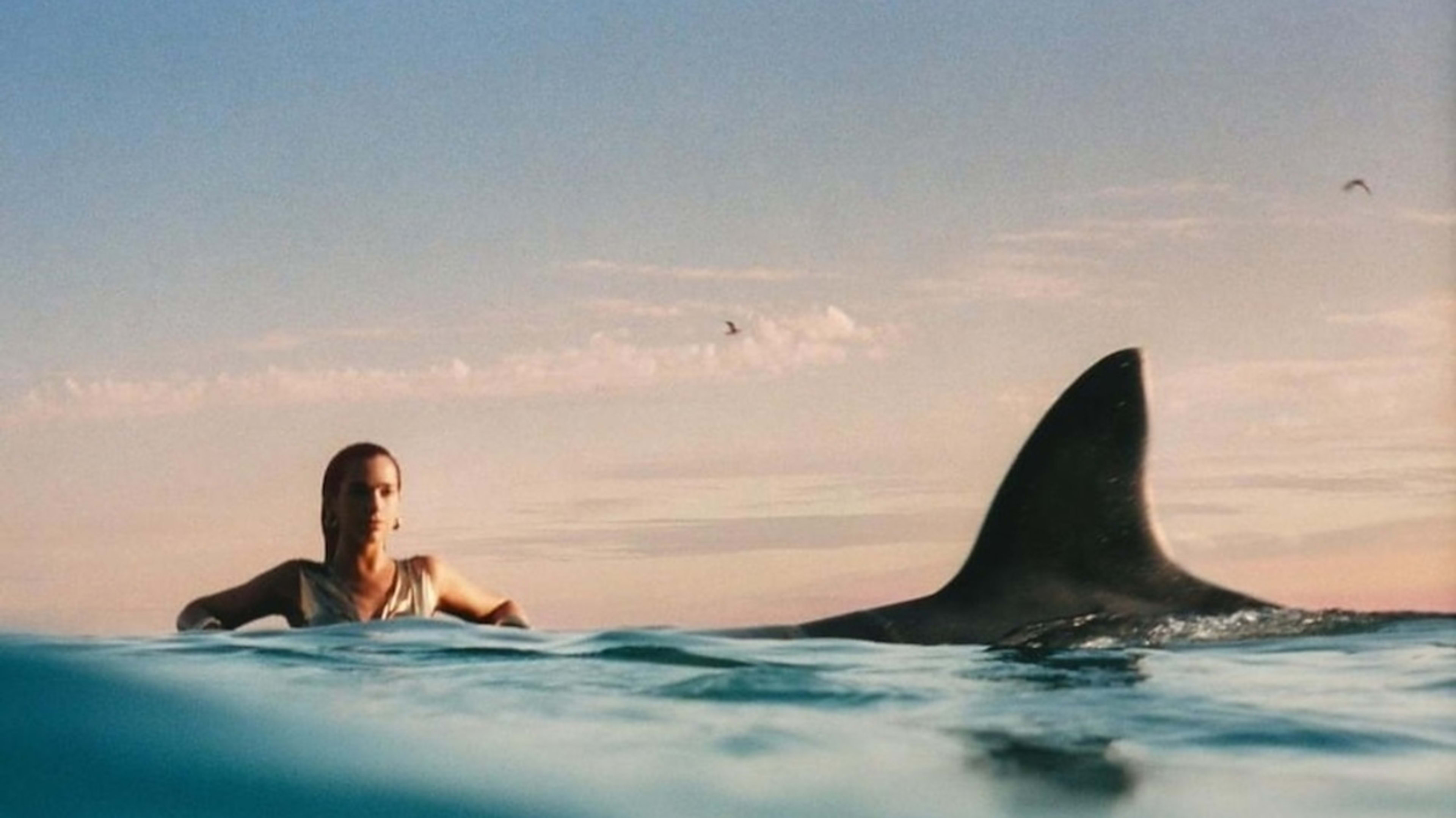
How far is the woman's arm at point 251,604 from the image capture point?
1032cm

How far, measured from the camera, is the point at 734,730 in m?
8.58

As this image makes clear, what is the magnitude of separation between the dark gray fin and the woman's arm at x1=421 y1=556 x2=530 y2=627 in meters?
2.71

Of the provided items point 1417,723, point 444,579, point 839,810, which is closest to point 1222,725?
point 1417,723

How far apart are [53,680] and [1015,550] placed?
5338 mm

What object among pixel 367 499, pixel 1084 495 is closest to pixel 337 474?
pixel 367 499

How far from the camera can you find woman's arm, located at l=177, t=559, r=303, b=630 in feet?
33.9

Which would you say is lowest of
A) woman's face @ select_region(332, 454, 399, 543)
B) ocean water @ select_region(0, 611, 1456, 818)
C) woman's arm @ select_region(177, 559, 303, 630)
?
ocean water @ select_region(0, 611, 1456, 818)

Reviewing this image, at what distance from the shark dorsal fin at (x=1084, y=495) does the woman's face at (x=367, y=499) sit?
346 centimetres

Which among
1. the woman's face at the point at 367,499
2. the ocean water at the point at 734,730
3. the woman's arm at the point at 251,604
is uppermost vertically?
the woman's face at the point at 367,499

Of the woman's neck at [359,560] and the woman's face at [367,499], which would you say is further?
the woman's neck at [359,560]

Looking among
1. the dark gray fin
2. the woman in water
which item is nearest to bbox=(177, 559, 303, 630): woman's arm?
the woman in water

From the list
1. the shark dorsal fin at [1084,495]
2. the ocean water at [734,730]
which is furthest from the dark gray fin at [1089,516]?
the ocean water at [734,730]

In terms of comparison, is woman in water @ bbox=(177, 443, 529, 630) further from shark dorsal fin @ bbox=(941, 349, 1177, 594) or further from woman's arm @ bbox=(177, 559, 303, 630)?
shark dorsal fin @ bbox=(941, 349, 1177, 594)

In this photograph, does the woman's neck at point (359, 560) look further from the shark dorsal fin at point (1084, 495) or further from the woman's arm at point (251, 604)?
the shark dorsal fin at point (1084, 495)
